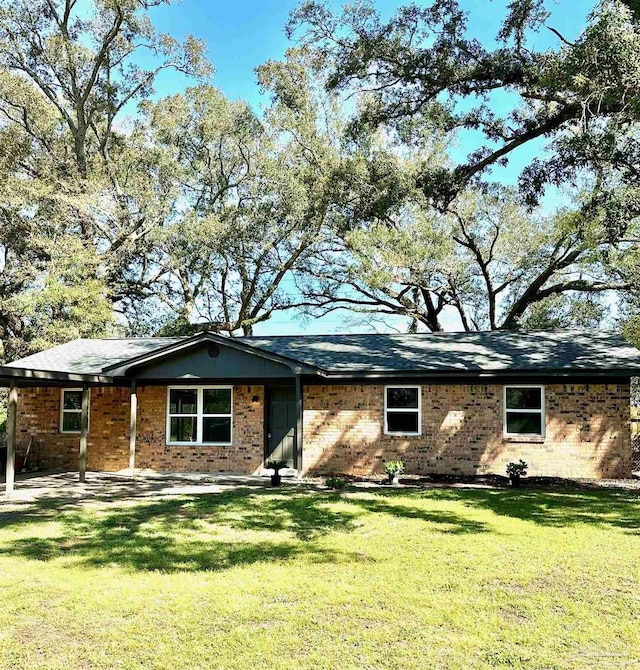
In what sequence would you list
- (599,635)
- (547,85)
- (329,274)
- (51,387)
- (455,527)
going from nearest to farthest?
(599,635)
(455,527)
(547,85)
(51,387)
(329,274)

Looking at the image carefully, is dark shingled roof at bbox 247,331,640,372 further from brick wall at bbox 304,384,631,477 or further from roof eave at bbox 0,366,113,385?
roof eave at bbox 0,366,113,385

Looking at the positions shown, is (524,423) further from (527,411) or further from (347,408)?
(347,408)

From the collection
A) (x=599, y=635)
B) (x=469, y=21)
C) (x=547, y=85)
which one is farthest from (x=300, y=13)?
(x=599, y=635)

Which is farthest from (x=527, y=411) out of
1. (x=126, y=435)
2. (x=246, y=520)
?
(x=126, y=435)

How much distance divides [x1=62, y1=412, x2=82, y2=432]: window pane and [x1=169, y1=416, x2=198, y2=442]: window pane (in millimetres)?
2833

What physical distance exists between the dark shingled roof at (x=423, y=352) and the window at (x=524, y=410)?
681 mm

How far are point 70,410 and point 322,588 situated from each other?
41.5 ft

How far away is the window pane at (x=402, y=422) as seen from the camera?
48.3ft

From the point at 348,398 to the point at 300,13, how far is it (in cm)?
904

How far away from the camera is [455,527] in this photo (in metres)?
8.71

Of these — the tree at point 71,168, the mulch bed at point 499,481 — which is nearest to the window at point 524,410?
the mulch bed at point 499,481

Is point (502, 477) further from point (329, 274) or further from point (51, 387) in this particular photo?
point (329, 274)

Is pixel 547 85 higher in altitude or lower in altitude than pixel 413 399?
higher

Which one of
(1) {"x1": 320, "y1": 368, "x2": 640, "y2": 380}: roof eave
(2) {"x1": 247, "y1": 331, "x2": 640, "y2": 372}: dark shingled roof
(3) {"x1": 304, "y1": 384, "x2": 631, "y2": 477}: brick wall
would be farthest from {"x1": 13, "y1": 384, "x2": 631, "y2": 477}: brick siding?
(2) {"x1": 247, "y1": 331, "x2": 640, "y2": 372}: dark shingled roof
